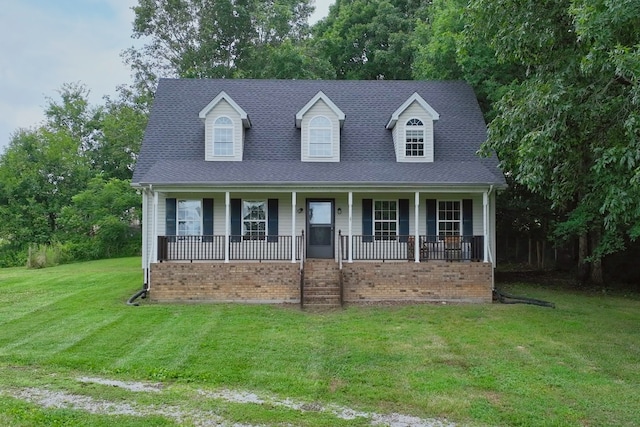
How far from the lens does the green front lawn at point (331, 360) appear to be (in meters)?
5.74

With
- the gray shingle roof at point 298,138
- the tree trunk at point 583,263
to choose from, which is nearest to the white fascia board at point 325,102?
the gray shingle roof at point 298,138

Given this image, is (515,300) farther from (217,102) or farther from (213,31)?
(213,31)

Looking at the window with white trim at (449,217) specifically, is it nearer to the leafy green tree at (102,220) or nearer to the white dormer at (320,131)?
the white dormer at (320,131)

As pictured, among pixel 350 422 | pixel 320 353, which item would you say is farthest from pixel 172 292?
pixel 350 422

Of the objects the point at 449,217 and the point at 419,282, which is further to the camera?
the point at 449,217

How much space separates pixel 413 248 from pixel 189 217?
662 cm

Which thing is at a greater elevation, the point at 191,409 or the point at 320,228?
the point at 320,228

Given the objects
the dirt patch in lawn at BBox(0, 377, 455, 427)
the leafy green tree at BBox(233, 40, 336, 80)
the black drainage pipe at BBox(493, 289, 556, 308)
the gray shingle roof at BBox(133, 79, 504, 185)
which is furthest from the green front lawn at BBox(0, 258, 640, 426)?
the leafy green tree at BBox(233, 40, 336, 80)

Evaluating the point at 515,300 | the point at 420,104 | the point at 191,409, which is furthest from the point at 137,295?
the point at 515,300

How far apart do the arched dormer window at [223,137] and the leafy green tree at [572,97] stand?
7649 mm

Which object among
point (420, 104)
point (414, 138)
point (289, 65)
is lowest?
point (414, 138)

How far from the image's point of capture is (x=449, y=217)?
49.8 ft

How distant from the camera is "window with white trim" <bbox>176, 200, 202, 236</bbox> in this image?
14.8 m

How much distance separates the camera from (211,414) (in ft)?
18.2
